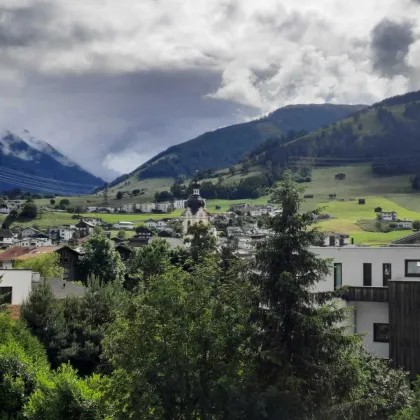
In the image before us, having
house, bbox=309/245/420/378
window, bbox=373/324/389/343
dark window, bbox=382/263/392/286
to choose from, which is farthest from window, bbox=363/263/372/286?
window, bbox=373/324/389/343

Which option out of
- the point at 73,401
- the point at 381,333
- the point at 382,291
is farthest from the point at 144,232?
the point at 73,401

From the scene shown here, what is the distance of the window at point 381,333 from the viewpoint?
36.3 m

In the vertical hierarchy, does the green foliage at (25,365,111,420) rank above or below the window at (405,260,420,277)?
below

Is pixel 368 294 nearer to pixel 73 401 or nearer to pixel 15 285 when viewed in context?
pixel 73 401

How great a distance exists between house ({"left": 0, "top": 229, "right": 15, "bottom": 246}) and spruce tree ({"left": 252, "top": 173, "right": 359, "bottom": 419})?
150 meters

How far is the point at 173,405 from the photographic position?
71.6 feet

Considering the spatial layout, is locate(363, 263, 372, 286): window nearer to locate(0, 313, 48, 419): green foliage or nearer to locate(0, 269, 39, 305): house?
locate(0, 313, 48, 419): green foliage

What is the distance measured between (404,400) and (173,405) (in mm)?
9571

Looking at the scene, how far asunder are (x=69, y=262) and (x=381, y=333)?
71.2 meters

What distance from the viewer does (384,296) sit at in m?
36.5

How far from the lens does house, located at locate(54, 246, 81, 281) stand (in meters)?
99.9

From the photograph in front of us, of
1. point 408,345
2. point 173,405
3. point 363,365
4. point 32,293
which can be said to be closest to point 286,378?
point 173,405

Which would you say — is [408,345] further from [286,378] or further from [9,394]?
[9,394]

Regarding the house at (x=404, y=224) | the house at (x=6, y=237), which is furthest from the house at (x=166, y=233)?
the house at (x=404, y=224)
